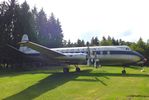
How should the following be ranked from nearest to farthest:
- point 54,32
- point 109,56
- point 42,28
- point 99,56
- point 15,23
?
point 109,56 → point 99,56 → point 15,23 → point 42,28 → point 54,32

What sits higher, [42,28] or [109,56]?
[42,28]

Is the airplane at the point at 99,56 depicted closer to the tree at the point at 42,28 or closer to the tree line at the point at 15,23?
the tree line at the point at 15,23

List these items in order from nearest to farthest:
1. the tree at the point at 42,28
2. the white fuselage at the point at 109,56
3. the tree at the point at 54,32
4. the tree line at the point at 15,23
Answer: the white fuselage at the point at 109,56
the tree line at the point at 15,23
the tree at the point at 42,28
the tree at the point at 54,32

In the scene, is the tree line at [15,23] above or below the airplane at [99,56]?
above

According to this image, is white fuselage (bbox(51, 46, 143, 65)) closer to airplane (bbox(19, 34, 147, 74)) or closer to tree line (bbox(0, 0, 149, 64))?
airplane (bbox(19, 34, 147, 74))

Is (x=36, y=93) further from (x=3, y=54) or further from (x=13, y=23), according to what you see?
(x=13, y=23)

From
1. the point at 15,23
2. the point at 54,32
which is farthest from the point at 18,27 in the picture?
the point at 54,32

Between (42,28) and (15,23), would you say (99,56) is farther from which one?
(42,28)

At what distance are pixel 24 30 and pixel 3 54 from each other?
949 cm

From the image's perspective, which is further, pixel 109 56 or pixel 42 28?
pixel 42 28

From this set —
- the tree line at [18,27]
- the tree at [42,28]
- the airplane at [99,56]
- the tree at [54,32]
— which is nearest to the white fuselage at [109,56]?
the airplane at [99,56]

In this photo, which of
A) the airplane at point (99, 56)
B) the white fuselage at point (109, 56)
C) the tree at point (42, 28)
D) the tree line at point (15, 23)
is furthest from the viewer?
the tree at point (42, 28)

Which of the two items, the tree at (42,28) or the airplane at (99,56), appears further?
the tree at (42,28)

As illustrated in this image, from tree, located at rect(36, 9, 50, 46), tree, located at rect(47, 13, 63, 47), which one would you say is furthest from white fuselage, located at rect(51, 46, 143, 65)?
tree, located at rect(47, 13, 63, 47)
